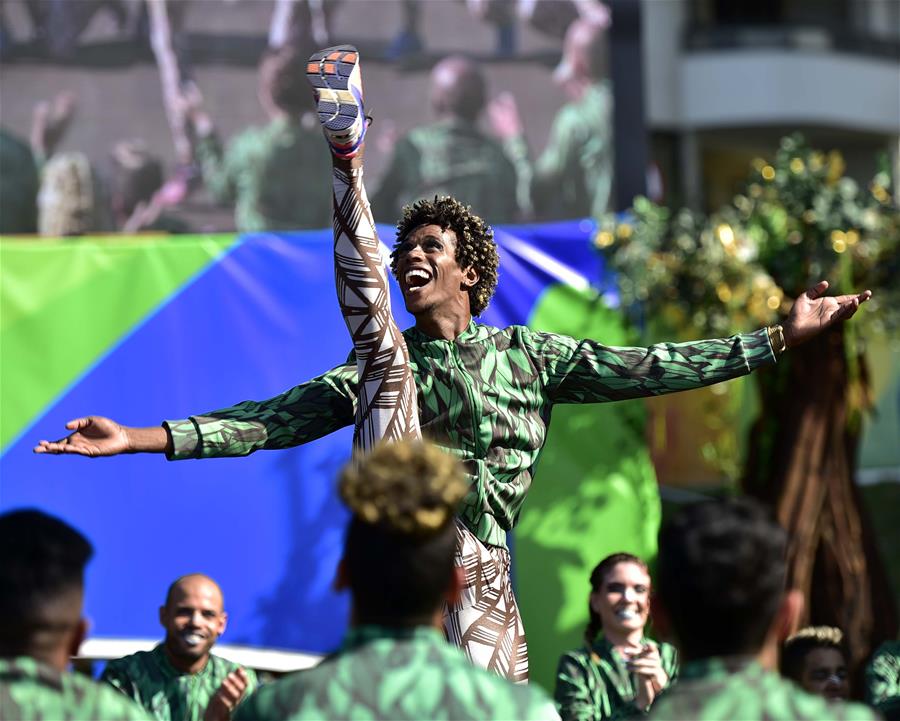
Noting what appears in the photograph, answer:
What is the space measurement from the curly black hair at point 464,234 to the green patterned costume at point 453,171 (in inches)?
173

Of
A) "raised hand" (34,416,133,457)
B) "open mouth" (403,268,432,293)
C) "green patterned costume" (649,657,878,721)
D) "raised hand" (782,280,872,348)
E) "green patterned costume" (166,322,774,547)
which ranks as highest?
"open mouth" (403,268,432,293)

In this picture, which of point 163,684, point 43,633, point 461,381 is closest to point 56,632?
point 43,633

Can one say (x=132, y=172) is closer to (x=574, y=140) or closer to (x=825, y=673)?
(x=574, y=140)

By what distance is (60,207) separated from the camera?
8375 mm

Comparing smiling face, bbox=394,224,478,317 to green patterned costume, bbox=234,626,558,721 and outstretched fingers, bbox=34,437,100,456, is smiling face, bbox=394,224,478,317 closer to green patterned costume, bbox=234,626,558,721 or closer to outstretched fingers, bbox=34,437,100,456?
outstretched fingers, bbox=34,437,100,456

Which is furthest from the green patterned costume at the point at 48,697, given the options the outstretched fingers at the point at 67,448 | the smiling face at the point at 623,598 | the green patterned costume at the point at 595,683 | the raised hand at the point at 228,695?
the smiling face at the point at 623,598

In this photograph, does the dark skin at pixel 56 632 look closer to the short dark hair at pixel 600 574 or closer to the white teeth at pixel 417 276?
the white teeth at pixel 417 276

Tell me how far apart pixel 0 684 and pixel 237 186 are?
20.9ft

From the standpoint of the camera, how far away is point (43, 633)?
2363 millimetres

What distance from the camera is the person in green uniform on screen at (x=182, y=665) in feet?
16.2

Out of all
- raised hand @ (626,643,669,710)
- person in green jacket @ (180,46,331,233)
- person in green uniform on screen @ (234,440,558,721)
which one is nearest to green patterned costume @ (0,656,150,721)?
person in green uniform on screen @ (234,440,558,721)

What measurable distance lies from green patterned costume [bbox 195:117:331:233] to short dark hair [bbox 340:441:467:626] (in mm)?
6101

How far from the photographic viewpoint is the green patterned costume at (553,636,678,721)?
15.9 feet

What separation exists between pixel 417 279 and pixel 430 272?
0.13 feet
